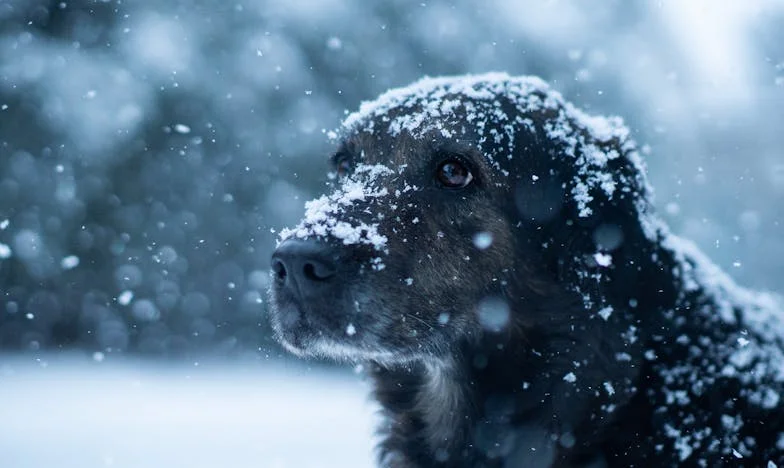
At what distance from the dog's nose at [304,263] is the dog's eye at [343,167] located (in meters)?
1.06

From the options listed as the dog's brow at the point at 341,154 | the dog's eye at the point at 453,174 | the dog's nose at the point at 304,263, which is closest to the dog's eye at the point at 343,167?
the dog's brow at the point at 341,154

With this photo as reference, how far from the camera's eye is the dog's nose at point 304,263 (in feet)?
10.0

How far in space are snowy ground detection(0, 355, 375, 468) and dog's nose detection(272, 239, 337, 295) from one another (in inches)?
47.4

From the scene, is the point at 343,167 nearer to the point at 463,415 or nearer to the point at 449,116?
the point at 449,116

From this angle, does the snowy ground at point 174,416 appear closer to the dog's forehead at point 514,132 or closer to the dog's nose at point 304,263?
the dog's nose at point 304,263

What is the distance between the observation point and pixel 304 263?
3.08 m

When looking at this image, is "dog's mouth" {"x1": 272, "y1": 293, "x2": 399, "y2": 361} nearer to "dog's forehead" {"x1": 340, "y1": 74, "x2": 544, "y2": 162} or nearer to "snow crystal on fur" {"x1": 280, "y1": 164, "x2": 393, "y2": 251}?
"snow crystal on fur" {"x1": 280, "y1": 164, "x2": 393, "y2": 251}

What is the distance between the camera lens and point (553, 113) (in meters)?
3.78

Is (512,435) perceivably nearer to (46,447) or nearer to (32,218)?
(46,447)

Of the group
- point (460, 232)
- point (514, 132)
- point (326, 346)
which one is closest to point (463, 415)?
point (326, 346)

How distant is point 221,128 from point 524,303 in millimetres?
12640

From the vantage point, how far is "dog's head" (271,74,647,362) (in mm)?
3221

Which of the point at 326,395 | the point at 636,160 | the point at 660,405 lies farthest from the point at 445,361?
the point at 326,395

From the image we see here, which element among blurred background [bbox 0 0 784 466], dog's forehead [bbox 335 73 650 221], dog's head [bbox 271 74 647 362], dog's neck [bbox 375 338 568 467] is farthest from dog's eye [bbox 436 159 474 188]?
blurred background [bbox 0 0 784 466]
